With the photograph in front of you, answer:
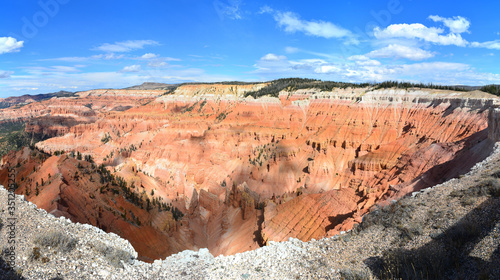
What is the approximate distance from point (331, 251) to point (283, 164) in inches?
1400

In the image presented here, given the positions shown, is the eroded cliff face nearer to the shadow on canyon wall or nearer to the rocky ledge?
the rocky ledge

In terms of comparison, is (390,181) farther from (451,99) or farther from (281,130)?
(281,130)

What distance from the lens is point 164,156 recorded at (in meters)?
54.5

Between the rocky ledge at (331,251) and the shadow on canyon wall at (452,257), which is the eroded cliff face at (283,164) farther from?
the shadow on canyon wall at (452,257)

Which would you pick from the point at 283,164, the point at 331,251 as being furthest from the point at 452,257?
the point at 283,164

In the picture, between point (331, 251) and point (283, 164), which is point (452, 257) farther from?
point (283, 164)

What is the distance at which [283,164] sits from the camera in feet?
147

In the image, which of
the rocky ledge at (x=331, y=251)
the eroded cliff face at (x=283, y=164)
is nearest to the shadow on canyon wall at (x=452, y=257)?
the rocky ledge at (x=331, y=251)

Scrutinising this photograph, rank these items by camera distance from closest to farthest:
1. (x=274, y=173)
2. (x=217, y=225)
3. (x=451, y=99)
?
(x=217, y=225), (x=451, y=99), (x=274, y=173)

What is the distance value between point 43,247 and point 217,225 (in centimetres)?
2589

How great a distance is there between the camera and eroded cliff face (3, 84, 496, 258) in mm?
20891

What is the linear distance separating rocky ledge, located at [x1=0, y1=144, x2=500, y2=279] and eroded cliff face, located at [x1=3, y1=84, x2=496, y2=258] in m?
7.23

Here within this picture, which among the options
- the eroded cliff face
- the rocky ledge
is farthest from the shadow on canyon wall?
the eroded cliff face

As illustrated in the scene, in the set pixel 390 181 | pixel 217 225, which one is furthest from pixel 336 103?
pixel 217 225
